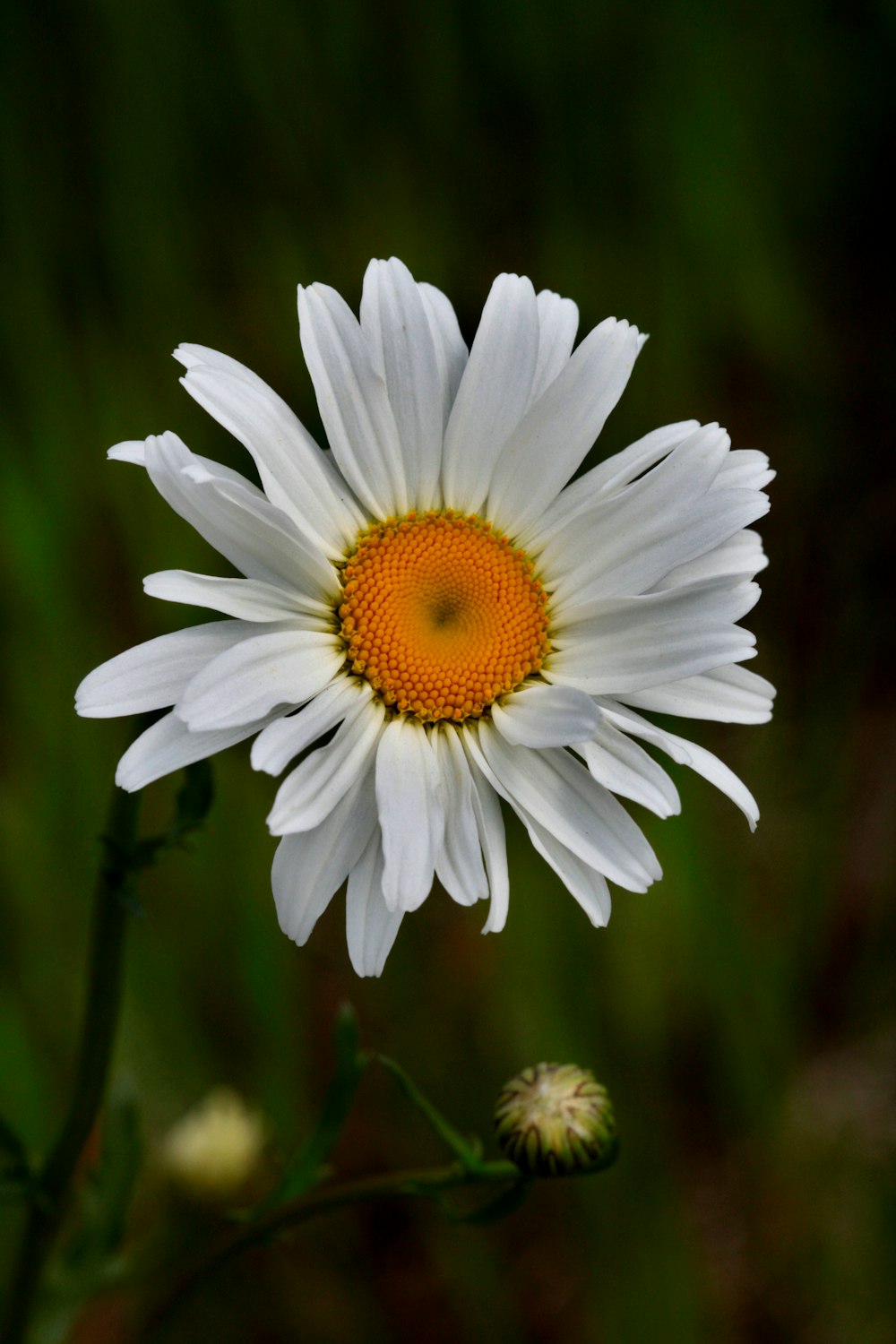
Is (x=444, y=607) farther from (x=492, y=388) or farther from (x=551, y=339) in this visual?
(x=551, y=339)

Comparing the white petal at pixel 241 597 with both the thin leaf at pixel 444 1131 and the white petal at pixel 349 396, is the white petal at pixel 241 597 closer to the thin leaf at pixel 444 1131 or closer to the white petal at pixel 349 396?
the white petal at pixel 349 396

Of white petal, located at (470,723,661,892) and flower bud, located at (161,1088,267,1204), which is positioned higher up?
white petal, located at (470,723,661,892)

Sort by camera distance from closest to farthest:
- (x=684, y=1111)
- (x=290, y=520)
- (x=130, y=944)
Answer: (x=290, y=520)
(x=130, y=944)
(x=684, y=1111)

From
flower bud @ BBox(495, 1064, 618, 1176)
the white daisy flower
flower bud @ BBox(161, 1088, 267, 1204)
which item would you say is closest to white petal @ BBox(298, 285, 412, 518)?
the white daisy flower

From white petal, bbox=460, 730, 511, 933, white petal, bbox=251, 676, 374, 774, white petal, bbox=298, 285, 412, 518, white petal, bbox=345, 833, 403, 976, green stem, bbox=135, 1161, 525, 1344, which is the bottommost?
green stem, bbox=135, 1161, 525, 1344

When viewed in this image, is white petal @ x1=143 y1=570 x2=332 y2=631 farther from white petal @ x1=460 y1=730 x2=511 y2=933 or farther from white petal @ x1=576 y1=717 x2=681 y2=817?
white petal @ x1=576 y1=717 x2=681 y2=817

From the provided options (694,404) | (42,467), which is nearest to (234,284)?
(42,467)

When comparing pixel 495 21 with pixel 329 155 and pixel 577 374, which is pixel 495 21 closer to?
pixel 329 155
